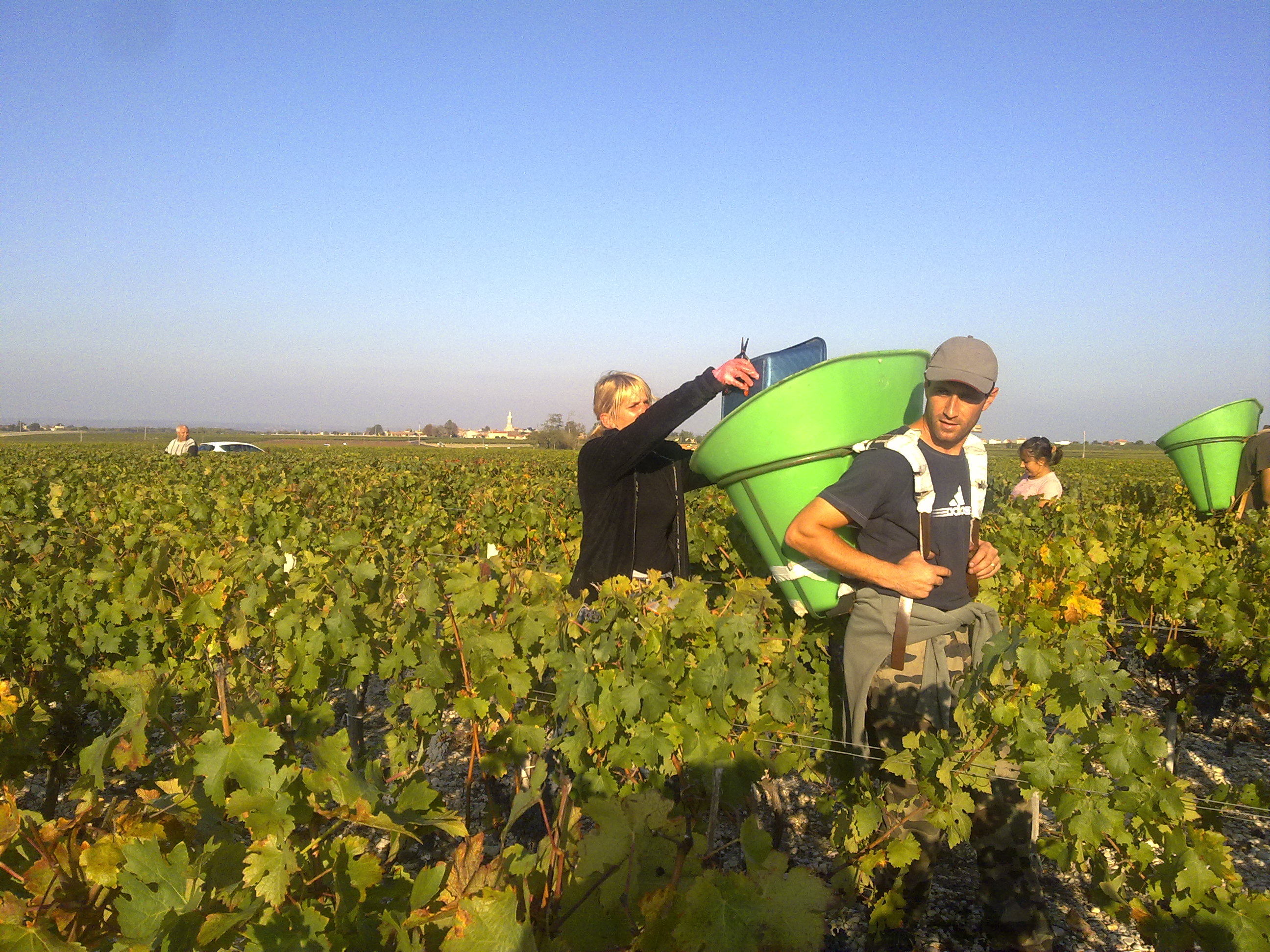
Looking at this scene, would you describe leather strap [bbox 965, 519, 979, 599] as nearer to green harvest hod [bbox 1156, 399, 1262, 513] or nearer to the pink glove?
the pink glove

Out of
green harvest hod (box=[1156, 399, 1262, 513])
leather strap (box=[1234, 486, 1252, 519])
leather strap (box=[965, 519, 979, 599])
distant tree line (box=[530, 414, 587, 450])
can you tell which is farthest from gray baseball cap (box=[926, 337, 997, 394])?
distant tree line (box=[530, 414, 587, 450])

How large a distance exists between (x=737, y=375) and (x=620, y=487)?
583 millimetres

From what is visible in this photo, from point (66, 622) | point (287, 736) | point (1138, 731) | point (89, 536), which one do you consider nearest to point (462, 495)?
point (89, 536)

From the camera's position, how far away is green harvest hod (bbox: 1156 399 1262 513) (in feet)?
16.0

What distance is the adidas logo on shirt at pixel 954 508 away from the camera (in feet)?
6.57

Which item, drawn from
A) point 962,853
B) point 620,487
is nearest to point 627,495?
point 620,487

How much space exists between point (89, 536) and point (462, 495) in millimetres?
3493

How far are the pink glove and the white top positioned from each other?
459cm

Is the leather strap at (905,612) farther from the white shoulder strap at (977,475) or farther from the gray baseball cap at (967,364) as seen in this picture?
the gray baseball cap at (967,364)

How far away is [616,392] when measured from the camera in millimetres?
2568

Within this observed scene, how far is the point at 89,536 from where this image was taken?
4.04 metres


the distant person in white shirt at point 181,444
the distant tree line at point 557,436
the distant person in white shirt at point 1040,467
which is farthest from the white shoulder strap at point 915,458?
A: the distant tree line at point 557,436

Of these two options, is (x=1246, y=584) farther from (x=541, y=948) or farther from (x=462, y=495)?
(x=462, y=495)

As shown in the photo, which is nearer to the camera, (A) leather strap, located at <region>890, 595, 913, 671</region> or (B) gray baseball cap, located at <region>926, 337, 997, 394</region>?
(B) gray baseball cap, located at <region>926, 337, 997, 394</region>
